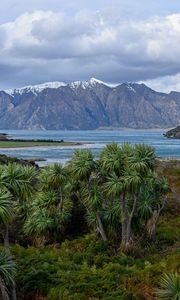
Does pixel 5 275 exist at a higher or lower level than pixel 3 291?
higher

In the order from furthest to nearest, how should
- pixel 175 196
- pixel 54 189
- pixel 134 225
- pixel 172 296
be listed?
pixel 175 196
pixel 54 189
pixel 134 225
pixel 172 296

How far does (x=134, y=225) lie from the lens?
35.9 meters

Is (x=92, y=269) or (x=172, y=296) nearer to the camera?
(x=172, y=296)

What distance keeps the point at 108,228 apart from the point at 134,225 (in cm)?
182

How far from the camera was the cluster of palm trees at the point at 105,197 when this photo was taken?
108ft

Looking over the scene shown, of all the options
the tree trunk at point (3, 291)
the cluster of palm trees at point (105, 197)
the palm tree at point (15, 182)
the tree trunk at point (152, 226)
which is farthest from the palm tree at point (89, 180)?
the tree trunk at point (3, 291)

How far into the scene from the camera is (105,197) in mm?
35438

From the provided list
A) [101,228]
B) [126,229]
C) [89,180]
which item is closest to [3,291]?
[126,229]

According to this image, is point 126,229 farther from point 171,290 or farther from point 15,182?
point 171,290

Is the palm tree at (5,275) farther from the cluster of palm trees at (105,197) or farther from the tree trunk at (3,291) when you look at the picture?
the cluster of palm trees at (105,197)

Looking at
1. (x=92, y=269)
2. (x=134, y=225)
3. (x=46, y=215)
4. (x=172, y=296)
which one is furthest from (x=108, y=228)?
(x=172, y=296)

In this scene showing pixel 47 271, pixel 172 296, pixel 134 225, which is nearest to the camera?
pixel 172 296

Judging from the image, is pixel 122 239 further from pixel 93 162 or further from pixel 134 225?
pixel 93 162

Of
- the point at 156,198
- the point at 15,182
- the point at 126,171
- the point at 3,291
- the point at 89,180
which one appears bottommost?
the point at 3,291
